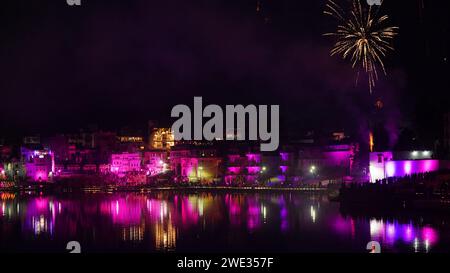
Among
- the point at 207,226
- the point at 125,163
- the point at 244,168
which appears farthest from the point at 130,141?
the point at 207,226

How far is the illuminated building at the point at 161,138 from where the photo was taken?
161ft

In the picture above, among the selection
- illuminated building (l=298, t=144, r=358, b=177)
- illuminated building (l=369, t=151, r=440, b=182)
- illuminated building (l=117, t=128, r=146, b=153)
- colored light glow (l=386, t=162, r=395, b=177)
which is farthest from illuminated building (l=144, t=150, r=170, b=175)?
colored light glow (l=386, t=162, r=395, b=177)

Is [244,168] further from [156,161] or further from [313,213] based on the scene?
[313,213]

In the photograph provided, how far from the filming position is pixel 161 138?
165ft

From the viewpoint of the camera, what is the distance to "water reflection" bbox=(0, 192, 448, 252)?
54.3 ft

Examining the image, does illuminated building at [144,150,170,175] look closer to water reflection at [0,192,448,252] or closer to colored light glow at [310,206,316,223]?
water reflection at [0,192,448,252]

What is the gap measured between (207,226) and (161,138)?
30.6 m

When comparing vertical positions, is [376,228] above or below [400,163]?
below

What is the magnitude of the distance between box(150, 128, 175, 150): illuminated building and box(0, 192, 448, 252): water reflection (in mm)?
20215

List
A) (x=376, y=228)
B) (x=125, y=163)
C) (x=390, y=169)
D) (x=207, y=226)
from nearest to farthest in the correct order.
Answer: (x=376, y=228), (x=207, y=226), (x=390, y=169), (x=125, y=163)

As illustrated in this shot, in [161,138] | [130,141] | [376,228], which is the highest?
[161,138]

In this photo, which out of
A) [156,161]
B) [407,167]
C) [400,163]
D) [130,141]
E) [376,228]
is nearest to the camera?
[376,228]
